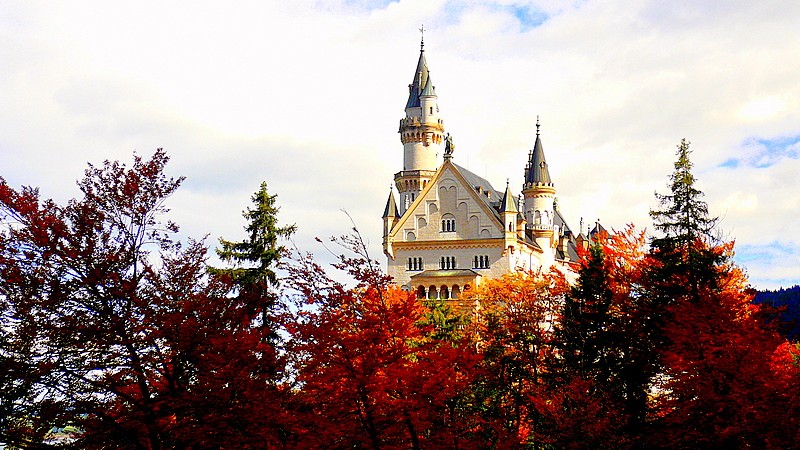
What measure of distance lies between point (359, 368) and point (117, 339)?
5.75m

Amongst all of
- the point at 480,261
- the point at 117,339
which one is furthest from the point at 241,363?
the point at 480,261

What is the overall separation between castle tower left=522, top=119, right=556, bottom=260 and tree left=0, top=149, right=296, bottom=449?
80095 millimetres

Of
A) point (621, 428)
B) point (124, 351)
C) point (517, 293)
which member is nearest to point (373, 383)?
point (124, 351)

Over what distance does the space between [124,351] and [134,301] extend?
3.64 feet

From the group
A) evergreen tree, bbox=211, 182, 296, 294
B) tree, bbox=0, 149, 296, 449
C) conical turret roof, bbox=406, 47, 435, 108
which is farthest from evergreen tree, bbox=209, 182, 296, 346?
conical turret roof, bbox=406, 47, 435, 108

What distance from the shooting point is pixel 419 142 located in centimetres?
10144

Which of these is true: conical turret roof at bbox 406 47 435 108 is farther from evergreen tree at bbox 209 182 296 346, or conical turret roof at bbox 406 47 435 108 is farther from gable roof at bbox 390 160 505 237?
evergreen tree at bbox 209 182 296 346

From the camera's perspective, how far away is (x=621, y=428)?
106 ft

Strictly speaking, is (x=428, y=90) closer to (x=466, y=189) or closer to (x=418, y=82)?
(x=418, y=82)

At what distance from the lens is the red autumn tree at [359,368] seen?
70.4ft

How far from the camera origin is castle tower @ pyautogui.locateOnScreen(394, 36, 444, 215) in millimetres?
100562

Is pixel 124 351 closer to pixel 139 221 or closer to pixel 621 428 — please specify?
pixel 139 221

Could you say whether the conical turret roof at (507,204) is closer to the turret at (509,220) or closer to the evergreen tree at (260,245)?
the turret at (509,220)

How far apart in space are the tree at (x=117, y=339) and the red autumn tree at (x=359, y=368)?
1.32m
